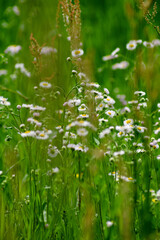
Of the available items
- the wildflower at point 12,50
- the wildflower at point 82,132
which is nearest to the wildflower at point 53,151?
the wildflower at point 82,132

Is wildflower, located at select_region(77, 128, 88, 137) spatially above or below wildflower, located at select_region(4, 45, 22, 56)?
below

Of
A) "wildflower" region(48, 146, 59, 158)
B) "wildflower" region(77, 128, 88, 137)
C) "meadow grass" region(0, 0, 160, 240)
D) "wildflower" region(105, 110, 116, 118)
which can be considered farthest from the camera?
"wildflower" region(105, 110, 116, 118)

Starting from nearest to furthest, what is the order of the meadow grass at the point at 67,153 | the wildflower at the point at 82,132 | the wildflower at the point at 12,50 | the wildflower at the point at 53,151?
1. the wildflower at the point at 82,132
2. the meadow grass at the point at 67,153
3. the wildflower at the point at 53,151
4. the wildflower at the point at 12,50

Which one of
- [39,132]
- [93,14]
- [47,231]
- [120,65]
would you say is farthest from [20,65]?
[47,231]

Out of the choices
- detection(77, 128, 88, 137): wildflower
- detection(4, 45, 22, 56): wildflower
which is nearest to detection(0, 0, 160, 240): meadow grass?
detection(77, 128, 88, 137): wildflower

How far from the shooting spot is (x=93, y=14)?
4.30 m

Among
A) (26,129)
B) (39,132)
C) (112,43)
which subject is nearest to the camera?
(39,132)

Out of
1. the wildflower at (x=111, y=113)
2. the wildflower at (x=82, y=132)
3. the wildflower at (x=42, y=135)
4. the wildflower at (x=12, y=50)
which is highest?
the wildflower at (x=12, y=50)

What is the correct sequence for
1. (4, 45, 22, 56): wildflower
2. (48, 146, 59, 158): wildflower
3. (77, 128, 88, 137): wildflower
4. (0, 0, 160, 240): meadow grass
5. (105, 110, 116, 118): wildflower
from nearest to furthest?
(77, 128, 88, 137): wildflower → (0, 0, 160, 240): meadow grass → (48, 146, 59, 158): wildflower → (105, 110, 116, 118): wildflower → (4, 45, 22, 56): wildflower

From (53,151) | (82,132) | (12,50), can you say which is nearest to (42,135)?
(53,151)

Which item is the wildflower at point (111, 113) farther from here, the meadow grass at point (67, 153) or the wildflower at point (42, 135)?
the wildflower at point (42, 135)

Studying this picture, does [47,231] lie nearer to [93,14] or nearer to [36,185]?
[36,185]

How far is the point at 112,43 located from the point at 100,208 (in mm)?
2554

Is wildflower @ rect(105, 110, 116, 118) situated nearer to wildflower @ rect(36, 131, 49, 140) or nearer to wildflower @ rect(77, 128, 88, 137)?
wildflower @ rect(36, 131, 49, 140)
